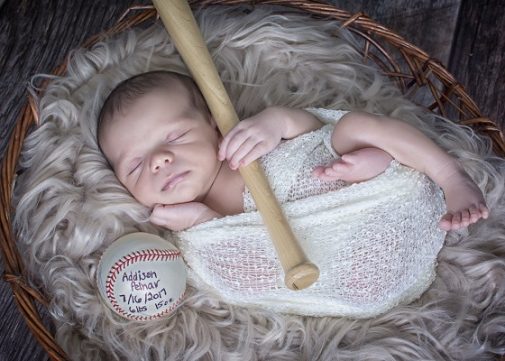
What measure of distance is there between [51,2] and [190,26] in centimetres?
74

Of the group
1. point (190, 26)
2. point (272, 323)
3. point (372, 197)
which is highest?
point (190, 26)

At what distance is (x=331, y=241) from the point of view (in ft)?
4.01

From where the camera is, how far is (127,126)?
1248mm

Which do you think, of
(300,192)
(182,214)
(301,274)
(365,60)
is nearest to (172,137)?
(182,214)

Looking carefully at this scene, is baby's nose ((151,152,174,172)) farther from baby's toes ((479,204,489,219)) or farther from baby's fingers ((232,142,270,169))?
baby's toes ((479,204,489,219))

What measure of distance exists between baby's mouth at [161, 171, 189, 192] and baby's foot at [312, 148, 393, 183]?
0.71ft

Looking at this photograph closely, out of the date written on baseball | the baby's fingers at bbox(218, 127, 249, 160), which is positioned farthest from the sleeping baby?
the date written on baseball

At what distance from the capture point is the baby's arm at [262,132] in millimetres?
1181

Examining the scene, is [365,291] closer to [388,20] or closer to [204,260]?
[204,260]

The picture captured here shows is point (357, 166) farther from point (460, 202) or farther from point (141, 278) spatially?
point (141, 278)

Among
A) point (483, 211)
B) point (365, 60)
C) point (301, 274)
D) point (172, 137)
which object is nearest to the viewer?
point (301, 274)

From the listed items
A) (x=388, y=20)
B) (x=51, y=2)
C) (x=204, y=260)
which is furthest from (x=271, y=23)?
(x=51, y=2)

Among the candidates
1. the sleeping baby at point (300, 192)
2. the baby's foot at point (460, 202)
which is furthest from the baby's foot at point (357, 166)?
the baby's foot at point (460, 202)

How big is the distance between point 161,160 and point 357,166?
316 millimetres
